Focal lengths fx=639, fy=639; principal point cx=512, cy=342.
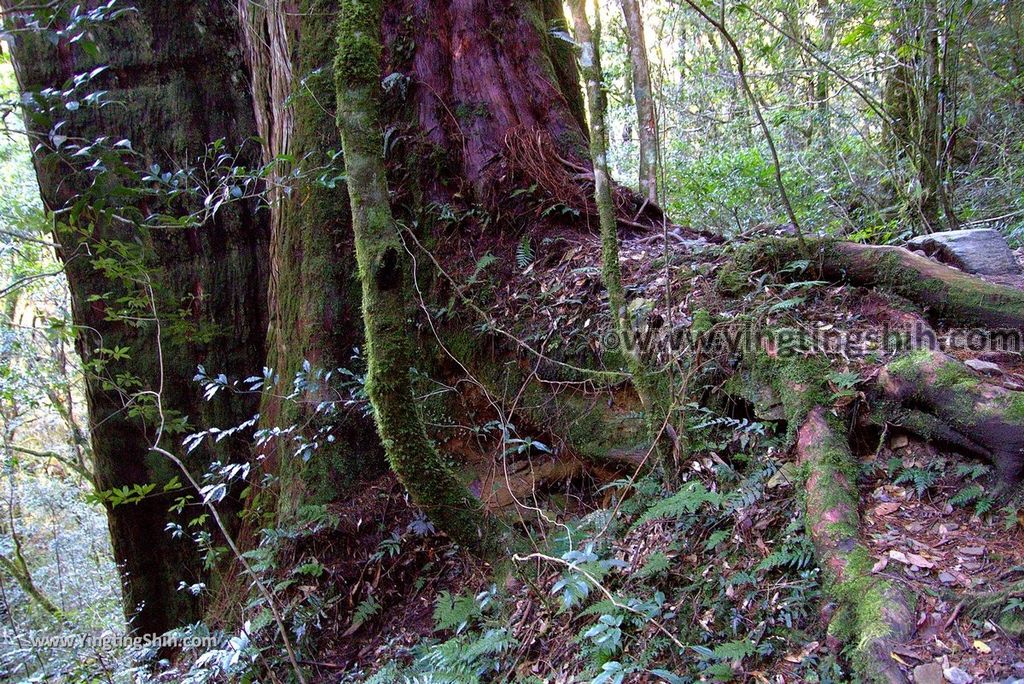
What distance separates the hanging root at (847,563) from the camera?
2350 millimetres

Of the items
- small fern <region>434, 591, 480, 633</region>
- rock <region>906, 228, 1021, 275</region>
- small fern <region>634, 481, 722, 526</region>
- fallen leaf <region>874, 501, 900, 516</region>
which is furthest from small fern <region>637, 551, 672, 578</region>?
rock <region>906, 228, 1021, 275</region>

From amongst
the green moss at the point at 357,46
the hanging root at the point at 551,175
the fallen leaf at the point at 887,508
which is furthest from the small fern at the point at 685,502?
the green moss at the point at 357,46

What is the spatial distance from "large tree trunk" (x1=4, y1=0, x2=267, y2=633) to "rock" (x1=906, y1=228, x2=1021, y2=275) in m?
5.35

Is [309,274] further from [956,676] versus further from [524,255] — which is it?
[956,676]

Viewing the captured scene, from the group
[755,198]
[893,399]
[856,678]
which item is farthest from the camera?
[755,198]

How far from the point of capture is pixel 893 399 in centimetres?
315

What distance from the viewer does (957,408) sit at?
289 centimetres

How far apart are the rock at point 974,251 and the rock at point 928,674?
8.95ft

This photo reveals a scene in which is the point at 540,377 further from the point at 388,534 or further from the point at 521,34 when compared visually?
the point at 521,34

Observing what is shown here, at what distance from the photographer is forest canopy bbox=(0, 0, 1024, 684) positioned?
9.55 feet

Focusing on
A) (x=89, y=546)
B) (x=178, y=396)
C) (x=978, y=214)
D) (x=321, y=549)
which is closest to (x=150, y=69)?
(x=178, y=396)

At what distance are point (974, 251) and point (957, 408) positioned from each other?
1.72 meters

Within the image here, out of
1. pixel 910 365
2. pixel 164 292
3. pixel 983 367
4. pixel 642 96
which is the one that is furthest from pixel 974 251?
pixel 164 292

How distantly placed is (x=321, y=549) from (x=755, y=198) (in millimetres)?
7957
